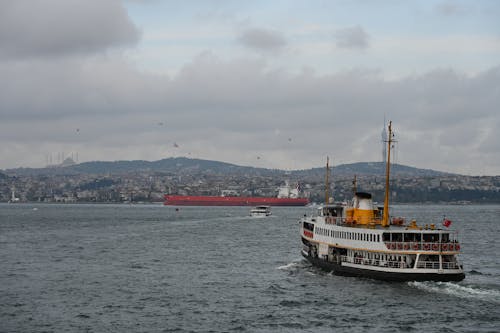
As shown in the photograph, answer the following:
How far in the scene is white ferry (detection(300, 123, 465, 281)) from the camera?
174ft

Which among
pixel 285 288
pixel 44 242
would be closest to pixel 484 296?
pixel 285 288

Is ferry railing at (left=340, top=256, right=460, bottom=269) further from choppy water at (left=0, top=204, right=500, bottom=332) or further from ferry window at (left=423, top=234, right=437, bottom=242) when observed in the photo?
ferry window at (left=423, top=234, right=437, bottom=242)

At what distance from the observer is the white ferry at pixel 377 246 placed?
53.0 m

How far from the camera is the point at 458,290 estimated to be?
52.5 m

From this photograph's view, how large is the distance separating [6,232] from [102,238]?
24364mm

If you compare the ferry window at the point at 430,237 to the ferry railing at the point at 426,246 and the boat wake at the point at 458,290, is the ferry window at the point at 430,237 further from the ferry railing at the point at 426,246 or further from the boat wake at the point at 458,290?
the boat wake at the point at 458,290

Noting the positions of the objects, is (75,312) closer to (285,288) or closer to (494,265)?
(285,288)

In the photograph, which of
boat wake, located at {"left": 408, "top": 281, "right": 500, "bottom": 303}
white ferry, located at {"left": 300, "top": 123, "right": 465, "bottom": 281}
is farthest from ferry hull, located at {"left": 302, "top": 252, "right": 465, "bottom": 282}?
boat wake, located at {"left": 408, "top": 281, "right": 500, "bottom": 303}

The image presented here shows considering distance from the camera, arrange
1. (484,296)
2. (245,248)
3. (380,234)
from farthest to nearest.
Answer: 1. (245,248)
2. (380,234)
3. (484,296)

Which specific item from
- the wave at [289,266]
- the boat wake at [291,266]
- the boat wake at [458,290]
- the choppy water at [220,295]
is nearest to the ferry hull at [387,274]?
the boat wake at [458,290]

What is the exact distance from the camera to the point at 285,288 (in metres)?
57.7

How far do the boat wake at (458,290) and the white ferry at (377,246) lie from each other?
16.5 inches

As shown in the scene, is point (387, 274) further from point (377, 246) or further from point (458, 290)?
point (458, 290)

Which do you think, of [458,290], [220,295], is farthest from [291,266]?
[458,290]
